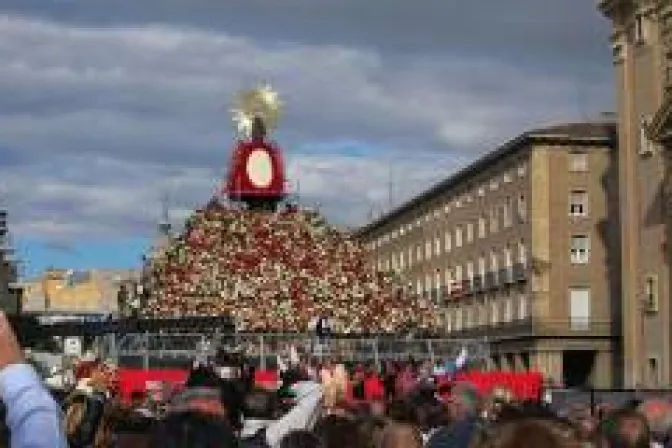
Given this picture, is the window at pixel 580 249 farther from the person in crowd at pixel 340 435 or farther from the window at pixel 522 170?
the person in crowd at pixel 340 435

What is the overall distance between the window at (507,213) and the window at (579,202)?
198 inches

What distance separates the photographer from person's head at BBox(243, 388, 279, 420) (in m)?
10.8

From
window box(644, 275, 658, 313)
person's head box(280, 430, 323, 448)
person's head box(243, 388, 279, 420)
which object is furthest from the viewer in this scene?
window box(644, 275, 658, 313)

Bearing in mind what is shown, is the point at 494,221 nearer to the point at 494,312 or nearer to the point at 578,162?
the point at 494,312

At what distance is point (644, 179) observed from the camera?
64.6m

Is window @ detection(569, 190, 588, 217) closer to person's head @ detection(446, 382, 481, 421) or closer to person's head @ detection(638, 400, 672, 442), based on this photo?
person's head @ detection(638, 400, 672, 442)

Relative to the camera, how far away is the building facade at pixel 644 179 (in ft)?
201

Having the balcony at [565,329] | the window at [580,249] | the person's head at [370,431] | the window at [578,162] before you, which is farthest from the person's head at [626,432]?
the window at [578,162]

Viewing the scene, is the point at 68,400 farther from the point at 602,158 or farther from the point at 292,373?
the point at 602,158

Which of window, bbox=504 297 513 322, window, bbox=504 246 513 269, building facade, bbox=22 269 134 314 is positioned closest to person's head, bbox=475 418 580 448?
window, bbox=504 246 513 269

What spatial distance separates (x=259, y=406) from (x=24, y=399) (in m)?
7.37

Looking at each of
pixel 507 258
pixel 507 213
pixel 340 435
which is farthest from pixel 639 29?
pixel 340 435

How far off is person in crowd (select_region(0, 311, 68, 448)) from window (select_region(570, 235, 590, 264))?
294 ft

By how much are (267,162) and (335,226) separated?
14.2 m
